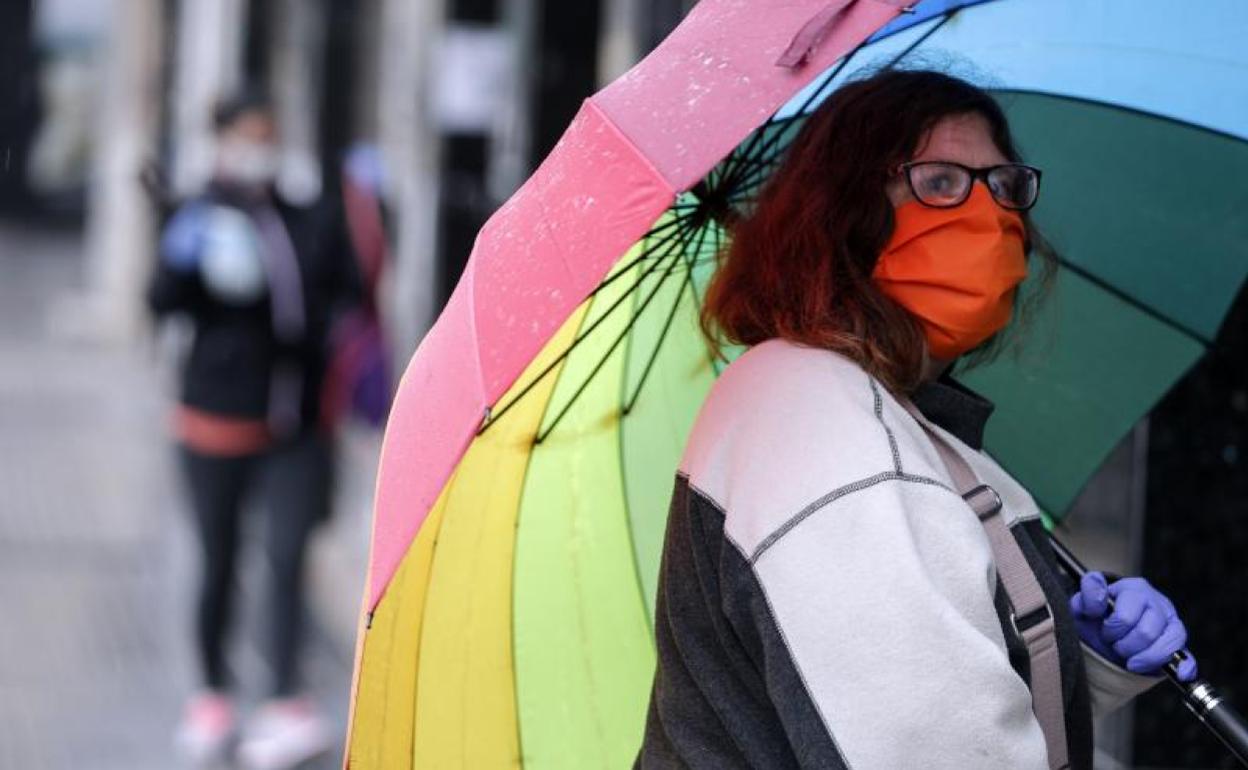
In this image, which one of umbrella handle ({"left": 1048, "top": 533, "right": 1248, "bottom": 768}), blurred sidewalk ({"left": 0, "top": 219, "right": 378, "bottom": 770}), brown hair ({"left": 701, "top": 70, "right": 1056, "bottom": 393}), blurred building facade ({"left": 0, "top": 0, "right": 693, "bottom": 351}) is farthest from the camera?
blurred building facade ({"left": 0, "top": 0, "right": 693, "bottom": 351})

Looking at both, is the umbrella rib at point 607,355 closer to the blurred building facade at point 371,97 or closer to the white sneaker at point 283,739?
the white sneaker at point 283,739

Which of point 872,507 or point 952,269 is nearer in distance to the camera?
point 872,507

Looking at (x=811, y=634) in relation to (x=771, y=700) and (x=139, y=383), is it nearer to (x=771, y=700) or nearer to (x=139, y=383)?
(x=771, y=700)

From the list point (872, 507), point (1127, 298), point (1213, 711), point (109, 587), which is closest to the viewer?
point (872, 507)

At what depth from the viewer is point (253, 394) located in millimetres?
6441

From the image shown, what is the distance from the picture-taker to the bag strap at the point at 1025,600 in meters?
2.25

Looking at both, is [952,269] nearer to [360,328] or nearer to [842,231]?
[842,231]

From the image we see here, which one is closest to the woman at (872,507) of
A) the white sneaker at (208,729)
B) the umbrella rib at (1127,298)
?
the umbrella rib at (1127,298)

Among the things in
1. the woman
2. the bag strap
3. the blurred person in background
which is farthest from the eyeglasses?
the blurred person in background

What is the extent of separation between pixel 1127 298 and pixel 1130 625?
829mm

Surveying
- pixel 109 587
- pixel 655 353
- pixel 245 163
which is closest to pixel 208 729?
pixel 245 163

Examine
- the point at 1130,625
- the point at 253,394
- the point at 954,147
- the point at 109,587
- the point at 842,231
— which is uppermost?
the point at 954,147

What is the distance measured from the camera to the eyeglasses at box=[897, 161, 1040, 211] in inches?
95.2

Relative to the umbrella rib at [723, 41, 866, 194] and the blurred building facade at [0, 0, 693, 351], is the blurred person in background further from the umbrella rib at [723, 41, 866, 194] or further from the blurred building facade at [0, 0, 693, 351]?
the umbrella rib at [723, 41, 866, 194]
